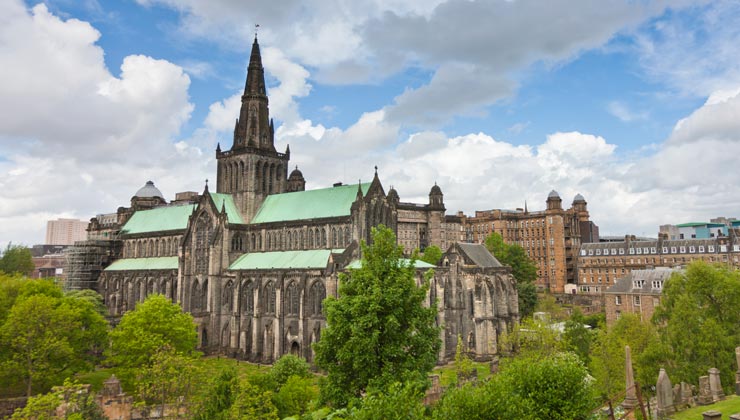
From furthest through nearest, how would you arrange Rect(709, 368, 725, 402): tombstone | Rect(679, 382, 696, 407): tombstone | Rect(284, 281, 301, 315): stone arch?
Rect(284, 281, 301, 315): stone arch → Rect(709, 368, 725, 402): tombstone → Rect(679, 382, 696, 407): tombstone

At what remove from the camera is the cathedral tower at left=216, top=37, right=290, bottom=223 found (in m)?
81.1

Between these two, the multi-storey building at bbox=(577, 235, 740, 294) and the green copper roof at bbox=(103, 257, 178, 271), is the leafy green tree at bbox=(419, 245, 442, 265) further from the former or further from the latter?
the multi-storey building at bbox=(577, 235, 740, 294)

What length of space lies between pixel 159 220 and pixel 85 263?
51.3ft

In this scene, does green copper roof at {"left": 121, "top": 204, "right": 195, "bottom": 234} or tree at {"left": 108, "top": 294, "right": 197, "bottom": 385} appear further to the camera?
green copper roof at {"left": 121, "top": 204, "right": 195, "bottom": 234}

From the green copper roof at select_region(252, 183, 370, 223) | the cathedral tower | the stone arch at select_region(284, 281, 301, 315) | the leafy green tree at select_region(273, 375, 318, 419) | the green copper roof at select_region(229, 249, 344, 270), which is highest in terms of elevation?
the cathedral tower

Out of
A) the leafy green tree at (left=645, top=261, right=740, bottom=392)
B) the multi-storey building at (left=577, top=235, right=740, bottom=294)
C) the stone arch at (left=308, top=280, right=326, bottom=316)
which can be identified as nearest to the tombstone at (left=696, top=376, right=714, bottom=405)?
the leafy green tree at (left=645, top=261, right=740, bottom=392)

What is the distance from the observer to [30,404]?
2578cm

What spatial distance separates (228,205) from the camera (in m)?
80.3

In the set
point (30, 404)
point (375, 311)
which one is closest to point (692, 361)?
point (375, 311)

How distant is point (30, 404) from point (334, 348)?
15.2m

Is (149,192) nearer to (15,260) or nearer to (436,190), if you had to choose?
(15,260)

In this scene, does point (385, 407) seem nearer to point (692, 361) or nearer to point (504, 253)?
point (692, 361)

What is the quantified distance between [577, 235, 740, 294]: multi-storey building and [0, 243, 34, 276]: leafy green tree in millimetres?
127821

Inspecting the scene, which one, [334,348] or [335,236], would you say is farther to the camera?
[335,236]
